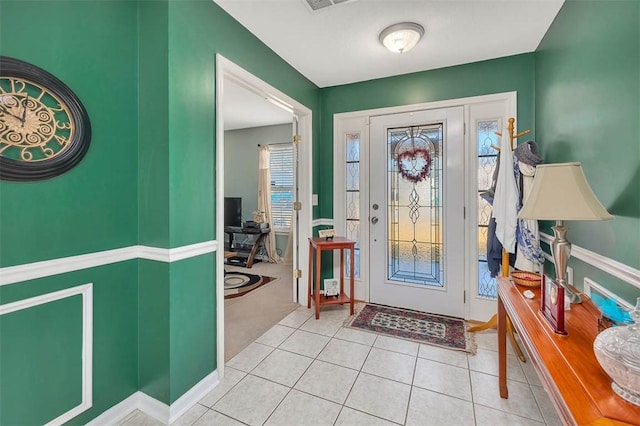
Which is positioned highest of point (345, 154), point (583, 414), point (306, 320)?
point (345, 154)

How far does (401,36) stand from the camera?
2127mm

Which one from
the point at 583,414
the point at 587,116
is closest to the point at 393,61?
the point at 587,116

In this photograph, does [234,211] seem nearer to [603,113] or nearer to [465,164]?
[465,164]

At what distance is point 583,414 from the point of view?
2.29 feet

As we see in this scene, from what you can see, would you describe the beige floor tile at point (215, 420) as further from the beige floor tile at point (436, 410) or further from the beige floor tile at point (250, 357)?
the beige floor tile at point (436, 410)

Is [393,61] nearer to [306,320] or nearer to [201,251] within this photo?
[201,251]

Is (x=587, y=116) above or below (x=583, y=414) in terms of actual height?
above

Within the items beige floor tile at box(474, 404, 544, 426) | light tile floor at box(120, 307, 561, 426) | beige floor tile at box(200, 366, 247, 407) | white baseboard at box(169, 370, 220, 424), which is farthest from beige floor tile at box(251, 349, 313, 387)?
beige floor tile at box(474, 404, 544, 426)

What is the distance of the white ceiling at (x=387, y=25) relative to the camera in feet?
6.19

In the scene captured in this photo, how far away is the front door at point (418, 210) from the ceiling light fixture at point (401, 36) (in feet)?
2.66

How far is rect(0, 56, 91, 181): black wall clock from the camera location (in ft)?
3.83

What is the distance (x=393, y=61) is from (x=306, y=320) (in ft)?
8.59

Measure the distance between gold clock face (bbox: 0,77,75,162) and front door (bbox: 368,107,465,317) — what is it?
2.51m

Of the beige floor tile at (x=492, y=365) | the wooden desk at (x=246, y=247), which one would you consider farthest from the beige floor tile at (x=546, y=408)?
the wooden desk at (x=246, y=247)
